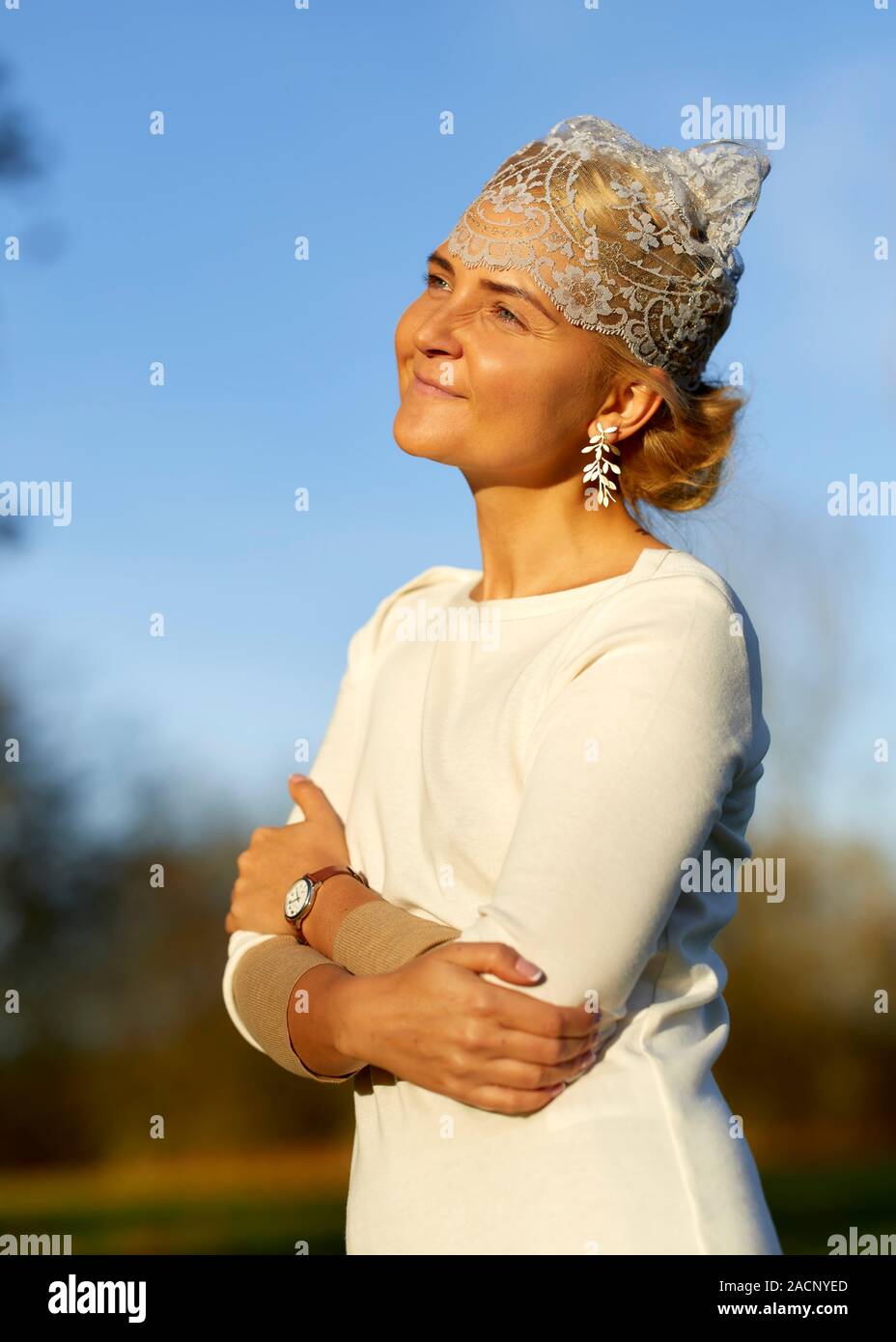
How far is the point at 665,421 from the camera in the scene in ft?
7.57

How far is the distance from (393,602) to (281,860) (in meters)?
0.54

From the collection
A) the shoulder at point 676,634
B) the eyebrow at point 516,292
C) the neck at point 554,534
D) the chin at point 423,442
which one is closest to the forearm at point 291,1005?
the shoulder at point 676,634

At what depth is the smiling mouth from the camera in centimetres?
209

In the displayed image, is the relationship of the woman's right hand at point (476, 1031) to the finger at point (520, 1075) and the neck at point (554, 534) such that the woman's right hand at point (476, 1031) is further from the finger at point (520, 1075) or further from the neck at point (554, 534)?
the neck at point (554, 534)

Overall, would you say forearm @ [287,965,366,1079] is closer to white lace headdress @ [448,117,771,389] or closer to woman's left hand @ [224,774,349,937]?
woman's left hand @ [224,774,349,937]

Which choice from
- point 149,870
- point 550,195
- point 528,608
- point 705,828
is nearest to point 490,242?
point 550,195

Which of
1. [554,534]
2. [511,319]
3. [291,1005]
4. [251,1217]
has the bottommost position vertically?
[251,1217]

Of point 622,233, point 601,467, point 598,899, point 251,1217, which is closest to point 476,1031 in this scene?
point 598,899

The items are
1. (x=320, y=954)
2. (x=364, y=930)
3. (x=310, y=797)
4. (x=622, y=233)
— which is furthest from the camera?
(x=310, y=797)

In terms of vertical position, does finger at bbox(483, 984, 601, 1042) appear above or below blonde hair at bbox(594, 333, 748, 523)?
below

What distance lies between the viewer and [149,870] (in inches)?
478

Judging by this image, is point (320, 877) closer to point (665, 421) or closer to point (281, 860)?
point (281, 860)

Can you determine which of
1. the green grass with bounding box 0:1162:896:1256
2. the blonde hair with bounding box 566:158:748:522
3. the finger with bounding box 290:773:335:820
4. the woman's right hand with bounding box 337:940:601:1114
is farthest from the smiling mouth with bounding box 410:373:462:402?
→ the green grass with bounding box 0:1162:896:1256

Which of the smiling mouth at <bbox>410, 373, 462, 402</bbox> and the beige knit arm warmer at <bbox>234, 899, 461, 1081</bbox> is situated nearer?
the beige knit arm warmer at <bbox>234, 899, 461, 1081</bbox>
